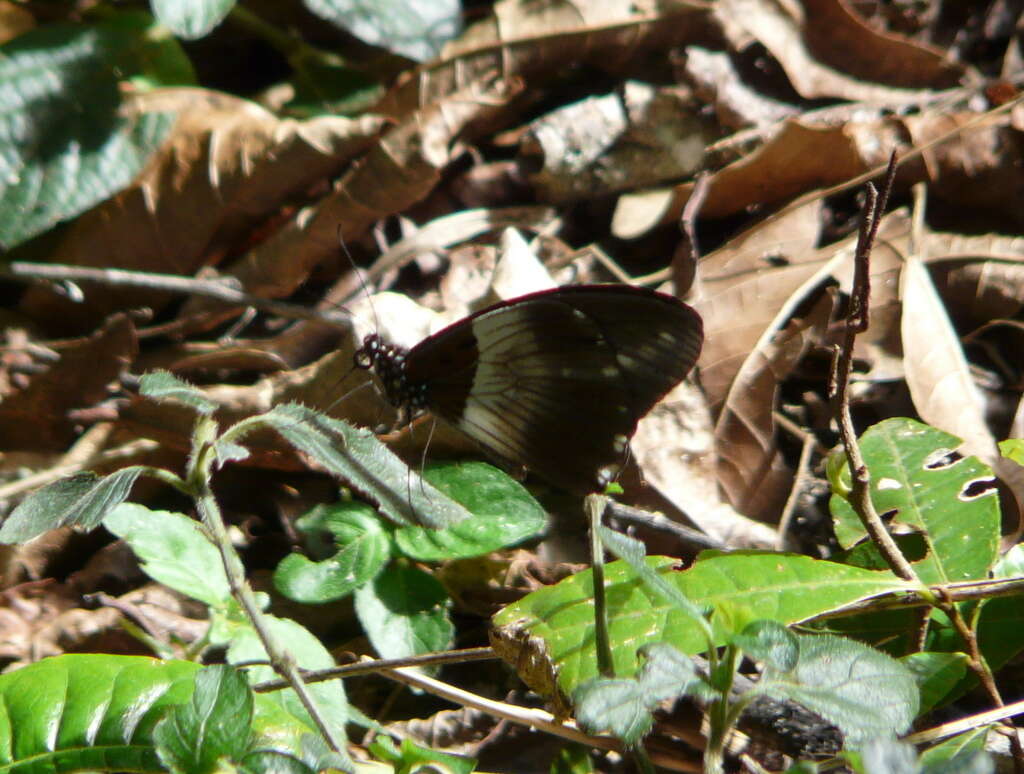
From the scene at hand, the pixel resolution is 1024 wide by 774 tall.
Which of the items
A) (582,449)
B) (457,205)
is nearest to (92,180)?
(457,205)

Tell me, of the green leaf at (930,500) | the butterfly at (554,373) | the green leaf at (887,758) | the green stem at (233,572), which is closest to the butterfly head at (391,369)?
the butterfly at (554,373)

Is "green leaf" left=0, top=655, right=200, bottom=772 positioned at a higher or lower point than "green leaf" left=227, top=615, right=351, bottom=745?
higher

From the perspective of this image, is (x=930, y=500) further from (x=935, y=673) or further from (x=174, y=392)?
(x=174, y=392)

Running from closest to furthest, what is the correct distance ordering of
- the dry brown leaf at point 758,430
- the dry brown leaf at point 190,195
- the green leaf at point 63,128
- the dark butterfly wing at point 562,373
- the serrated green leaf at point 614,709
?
the serrated green leaf at point 614,709, the dark butterfly wing at point 562,373, the dry brown leaf at point 758,430, the green leaf at point 63,128, the dry brown leaf at point 190,195

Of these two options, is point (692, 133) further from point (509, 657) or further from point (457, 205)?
point (509, 657)

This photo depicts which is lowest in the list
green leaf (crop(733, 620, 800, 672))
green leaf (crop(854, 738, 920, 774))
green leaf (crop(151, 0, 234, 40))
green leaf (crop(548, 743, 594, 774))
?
green leaf (crop(548, 743, 594, 774))

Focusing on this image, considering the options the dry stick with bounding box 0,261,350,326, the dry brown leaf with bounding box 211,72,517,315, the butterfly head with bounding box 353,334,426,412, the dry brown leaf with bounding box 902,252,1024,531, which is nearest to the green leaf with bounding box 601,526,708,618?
the butterfly head with bounding box 353,334,426,412

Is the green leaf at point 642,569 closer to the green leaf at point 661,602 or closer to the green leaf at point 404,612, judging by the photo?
the green leaf at point 661,602

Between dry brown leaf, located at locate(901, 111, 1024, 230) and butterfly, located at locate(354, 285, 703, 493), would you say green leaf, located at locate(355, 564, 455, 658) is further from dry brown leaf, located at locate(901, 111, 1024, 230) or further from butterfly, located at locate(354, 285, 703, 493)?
dry brown leaf, located at locate(901, 111, 1024, 230)
